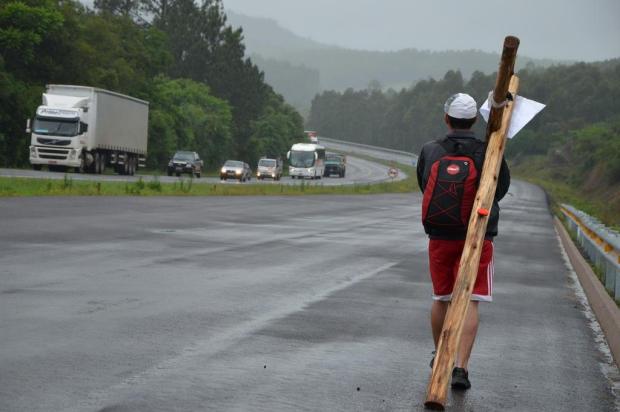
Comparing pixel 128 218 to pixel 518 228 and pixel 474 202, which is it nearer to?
Answer: pixel 518 228

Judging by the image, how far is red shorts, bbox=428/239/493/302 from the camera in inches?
282

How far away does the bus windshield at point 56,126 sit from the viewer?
5109cm

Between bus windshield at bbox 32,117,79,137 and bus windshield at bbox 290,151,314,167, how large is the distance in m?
45.8

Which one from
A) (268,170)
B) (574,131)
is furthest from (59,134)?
(574,131)

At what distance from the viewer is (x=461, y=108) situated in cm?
734

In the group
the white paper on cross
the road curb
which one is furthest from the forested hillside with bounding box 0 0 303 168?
the white paper on cross

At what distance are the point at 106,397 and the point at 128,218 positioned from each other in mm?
18946

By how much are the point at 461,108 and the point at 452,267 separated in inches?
40.6

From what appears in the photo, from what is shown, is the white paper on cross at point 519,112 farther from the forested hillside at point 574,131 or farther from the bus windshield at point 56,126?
the forested hillside at point 574,131

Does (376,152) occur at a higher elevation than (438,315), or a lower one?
lower

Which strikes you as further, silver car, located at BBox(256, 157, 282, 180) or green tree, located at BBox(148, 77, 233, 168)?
green tree, located at BBox(148, 77, 233, 168)

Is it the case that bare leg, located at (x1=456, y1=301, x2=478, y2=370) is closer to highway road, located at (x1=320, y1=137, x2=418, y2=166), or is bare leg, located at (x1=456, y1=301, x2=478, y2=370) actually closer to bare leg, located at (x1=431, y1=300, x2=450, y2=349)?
bare leg, located at (x1=431, y1=300, x2=450, y2=349)

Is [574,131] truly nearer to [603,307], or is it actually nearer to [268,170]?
[268,170]

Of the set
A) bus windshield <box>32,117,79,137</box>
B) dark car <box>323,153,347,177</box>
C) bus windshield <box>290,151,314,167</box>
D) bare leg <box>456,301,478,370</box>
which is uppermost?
bus windshield <box>32,117,79,137</box>
